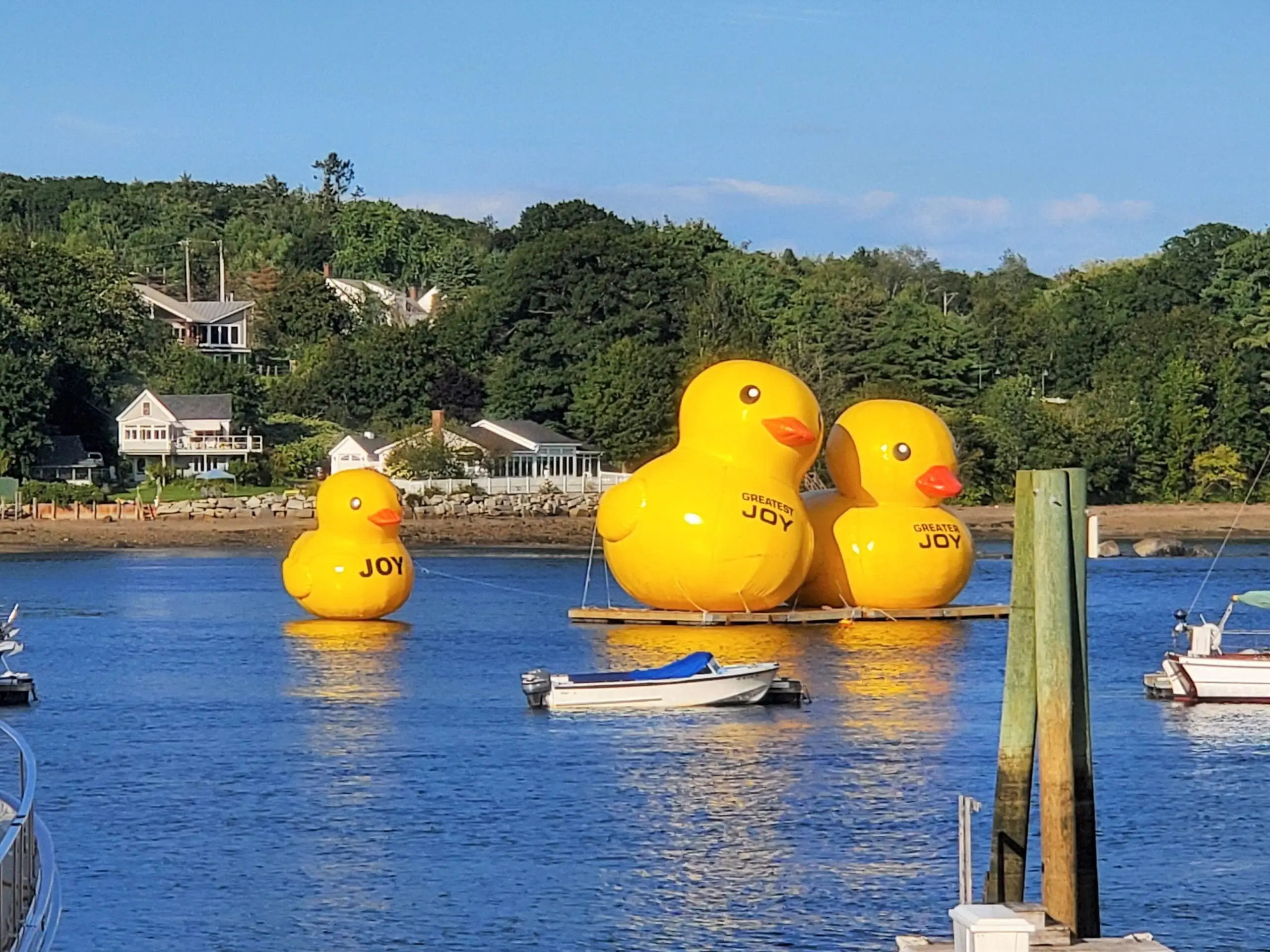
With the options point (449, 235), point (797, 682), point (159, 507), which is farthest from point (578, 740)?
point (449, 235)

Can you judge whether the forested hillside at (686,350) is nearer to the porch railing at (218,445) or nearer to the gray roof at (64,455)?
the gray roof at (64,455)

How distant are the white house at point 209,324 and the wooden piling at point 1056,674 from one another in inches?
4116

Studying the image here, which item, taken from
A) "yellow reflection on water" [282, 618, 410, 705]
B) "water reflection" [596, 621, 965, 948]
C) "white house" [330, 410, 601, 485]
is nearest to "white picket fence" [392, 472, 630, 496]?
"white house" [330, 410, 601, 485]

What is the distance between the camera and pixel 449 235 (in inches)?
6206

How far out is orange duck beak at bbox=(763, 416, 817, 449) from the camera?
41.9 metres

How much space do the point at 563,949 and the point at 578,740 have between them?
11.5 meters

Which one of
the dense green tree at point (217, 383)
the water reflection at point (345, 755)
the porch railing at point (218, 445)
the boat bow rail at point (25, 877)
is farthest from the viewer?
the dense green tree at point (217, 383)

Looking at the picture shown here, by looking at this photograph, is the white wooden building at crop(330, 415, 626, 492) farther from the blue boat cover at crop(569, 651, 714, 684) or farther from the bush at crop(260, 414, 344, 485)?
the blue boat cover at crop(569, 651, 714, 684)

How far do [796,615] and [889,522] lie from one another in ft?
8.48

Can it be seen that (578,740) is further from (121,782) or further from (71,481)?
(71,481)

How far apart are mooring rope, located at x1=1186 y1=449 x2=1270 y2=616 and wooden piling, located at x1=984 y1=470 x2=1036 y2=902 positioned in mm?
19982

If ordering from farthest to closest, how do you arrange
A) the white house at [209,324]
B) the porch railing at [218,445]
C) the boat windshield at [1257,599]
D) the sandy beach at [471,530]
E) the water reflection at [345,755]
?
the white house at [209,324] → the porch railing at [218,445] → the sandy beach at [471,530] → the boat windshield at [1257,599] → the water reflection at [345,755]

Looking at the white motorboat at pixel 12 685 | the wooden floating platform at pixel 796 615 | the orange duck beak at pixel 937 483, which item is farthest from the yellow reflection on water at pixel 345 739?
the orange duck beak at pixel 937 483

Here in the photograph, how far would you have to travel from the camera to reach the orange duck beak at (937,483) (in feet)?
145
